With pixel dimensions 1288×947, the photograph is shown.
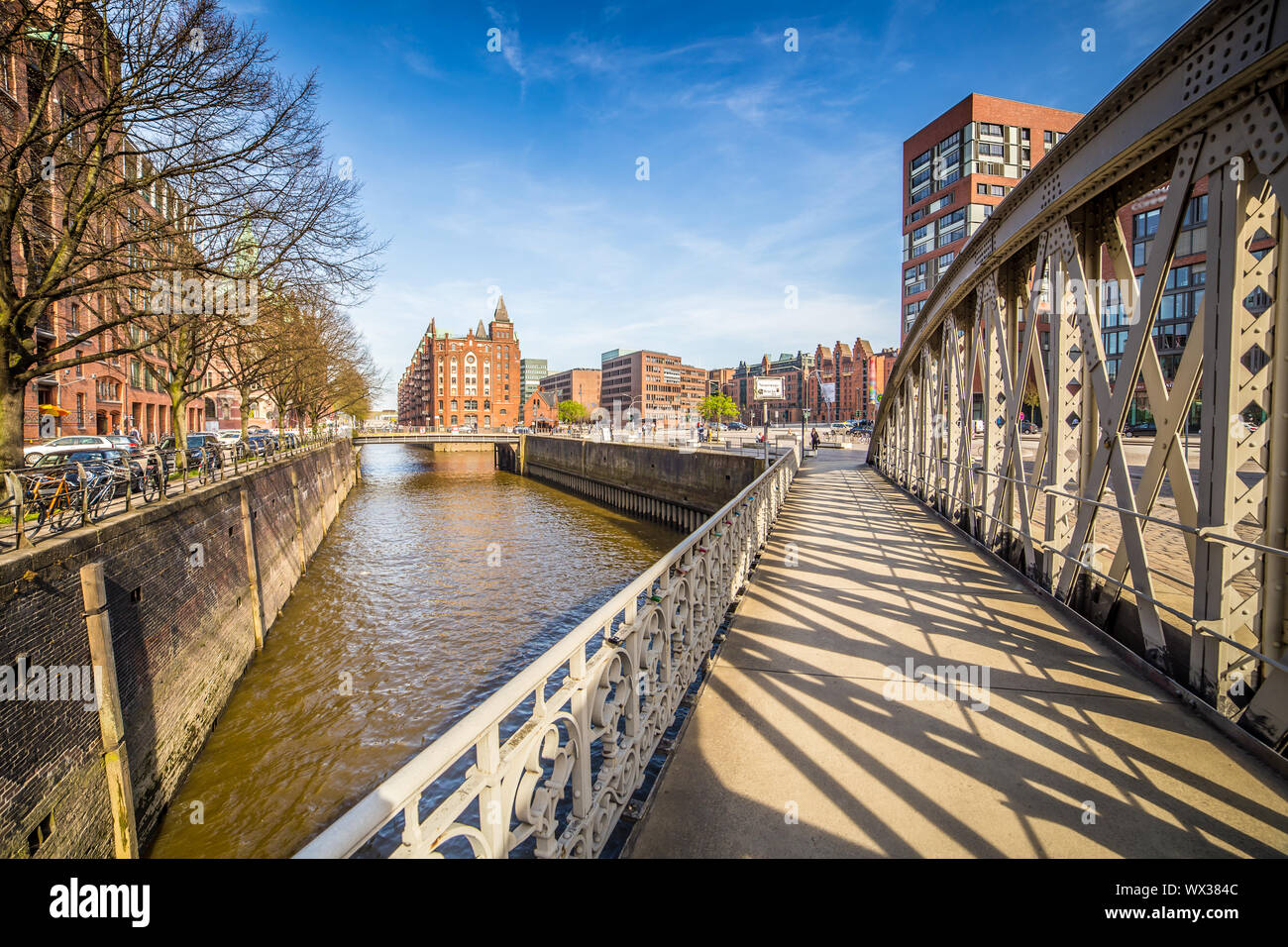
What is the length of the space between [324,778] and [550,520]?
2156 centimetres

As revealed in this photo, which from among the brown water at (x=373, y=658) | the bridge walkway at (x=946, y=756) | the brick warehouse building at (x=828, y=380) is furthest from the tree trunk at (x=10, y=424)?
the brick warehouse building at (x=828, y=380)

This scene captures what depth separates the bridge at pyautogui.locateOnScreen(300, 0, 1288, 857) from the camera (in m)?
2.71

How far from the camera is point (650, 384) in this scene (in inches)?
5768

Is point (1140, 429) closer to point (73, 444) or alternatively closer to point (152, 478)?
point (152, 478)

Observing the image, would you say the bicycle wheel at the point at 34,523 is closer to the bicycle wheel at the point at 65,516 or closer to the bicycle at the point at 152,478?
the bicycle wheel at the point at 65,516

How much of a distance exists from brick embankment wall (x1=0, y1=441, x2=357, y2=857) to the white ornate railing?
14.2ft

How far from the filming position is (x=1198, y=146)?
4.14 meters

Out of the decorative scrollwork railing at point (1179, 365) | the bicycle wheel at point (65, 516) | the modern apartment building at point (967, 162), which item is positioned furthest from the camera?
the modern apartment building at point (967, 162)

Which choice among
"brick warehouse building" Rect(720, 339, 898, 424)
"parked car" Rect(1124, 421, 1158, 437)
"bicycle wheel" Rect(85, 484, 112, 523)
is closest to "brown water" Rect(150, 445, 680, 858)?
"bicycle wheel" Rect(85, 484, 112, 523)

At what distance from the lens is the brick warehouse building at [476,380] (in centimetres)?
10450

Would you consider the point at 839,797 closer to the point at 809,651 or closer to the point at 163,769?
the point at 809,651

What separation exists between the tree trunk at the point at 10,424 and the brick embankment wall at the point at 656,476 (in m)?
19.2

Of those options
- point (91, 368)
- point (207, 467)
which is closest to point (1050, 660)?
point (207, 467)

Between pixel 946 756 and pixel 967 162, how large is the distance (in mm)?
50860
